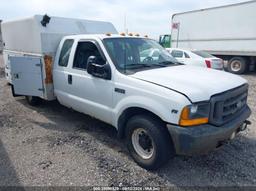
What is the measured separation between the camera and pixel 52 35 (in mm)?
5121

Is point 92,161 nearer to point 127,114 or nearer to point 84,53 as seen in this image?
point 127,114

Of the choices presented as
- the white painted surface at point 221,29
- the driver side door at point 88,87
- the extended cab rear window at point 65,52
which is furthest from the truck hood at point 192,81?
the white painted surface at point 221,29

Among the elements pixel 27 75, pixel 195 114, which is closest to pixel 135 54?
pixel 195 114

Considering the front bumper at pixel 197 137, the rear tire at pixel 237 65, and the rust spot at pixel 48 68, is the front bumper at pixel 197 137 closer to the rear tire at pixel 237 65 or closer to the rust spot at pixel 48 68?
the rust spot at pixel 48 68

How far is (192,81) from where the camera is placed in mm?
2994

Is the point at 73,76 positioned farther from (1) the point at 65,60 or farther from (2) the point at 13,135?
(2) the point at 13,135

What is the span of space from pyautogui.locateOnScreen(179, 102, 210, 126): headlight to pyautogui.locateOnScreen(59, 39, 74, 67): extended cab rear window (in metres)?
2.89

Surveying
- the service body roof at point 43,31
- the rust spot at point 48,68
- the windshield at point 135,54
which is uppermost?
the service body roof at point 43,31

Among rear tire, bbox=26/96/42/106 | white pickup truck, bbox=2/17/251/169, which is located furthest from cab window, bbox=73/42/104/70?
rear tire, bbox=26/96/42/106

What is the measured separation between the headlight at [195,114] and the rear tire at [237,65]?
38.2 feet

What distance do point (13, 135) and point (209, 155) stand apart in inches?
150

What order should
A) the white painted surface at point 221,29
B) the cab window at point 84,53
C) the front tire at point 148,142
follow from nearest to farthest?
the front tire at point 148,142, the cab window at point 84,53, the white painted surface at point 221,29

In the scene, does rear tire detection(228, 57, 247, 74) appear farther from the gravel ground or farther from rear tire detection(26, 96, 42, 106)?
rear tire detection(26, 96, 42, 106)

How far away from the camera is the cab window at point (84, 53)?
402 centimetres
